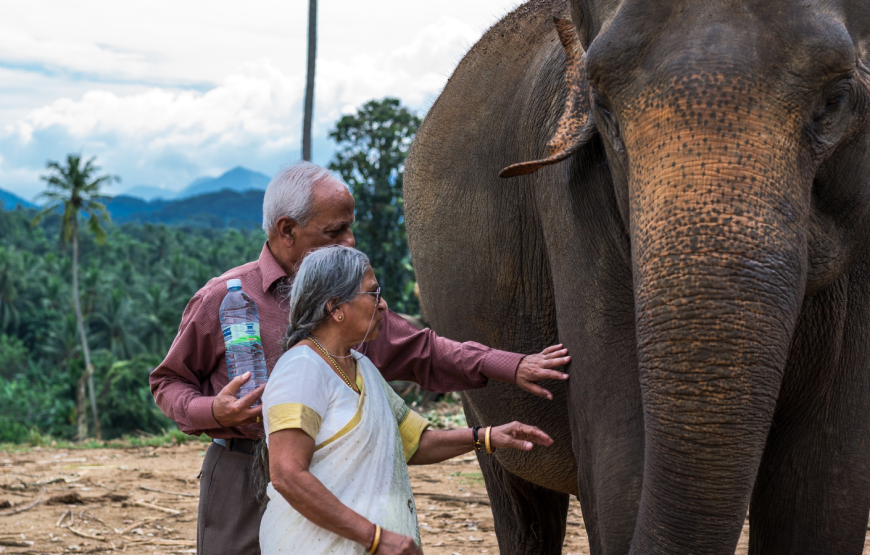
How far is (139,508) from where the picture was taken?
6215 mm

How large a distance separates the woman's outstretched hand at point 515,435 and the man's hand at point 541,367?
17 cm

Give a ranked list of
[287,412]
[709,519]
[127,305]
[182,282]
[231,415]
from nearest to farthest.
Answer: [709,519] < [287,412] < [231,415] < [127,305] < [182,282]

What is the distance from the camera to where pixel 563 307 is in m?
2.66

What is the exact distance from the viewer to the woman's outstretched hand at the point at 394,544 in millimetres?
2199

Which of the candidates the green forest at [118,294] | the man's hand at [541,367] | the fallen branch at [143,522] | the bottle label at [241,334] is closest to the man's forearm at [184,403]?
the bottle label at [241,334]

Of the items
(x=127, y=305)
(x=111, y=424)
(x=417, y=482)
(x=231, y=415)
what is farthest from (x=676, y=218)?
(x=127, y=305)

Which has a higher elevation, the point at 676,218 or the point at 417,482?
the point at 676,218

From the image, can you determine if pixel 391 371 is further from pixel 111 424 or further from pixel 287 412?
pixel 111 424

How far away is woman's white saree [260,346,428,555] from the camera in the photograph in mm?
2182

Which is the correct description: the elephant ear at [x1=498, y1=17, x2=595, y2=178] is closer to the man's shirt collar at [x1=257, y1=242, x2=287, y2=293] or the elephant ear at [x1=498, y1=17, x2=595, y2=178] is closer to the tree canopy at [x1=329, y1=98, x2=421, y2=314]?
the man's shirt collar at [x1=257, y1=242, x2=287, y2=293]

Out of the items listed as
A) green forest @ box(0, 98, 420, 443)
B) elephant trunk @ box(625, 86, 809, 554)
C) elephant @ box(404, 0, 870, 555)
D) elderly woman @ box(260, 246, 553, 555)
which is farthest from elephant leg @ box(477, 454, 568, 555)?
green forest @ box(0, 98, 420, 443)

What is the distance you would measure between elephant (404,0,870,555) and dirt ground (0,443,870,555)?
87.2 inches

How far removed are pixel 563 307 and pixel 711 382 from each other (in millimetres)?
914

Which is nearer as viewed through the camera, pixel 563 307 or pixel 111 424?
pixel 563 307
